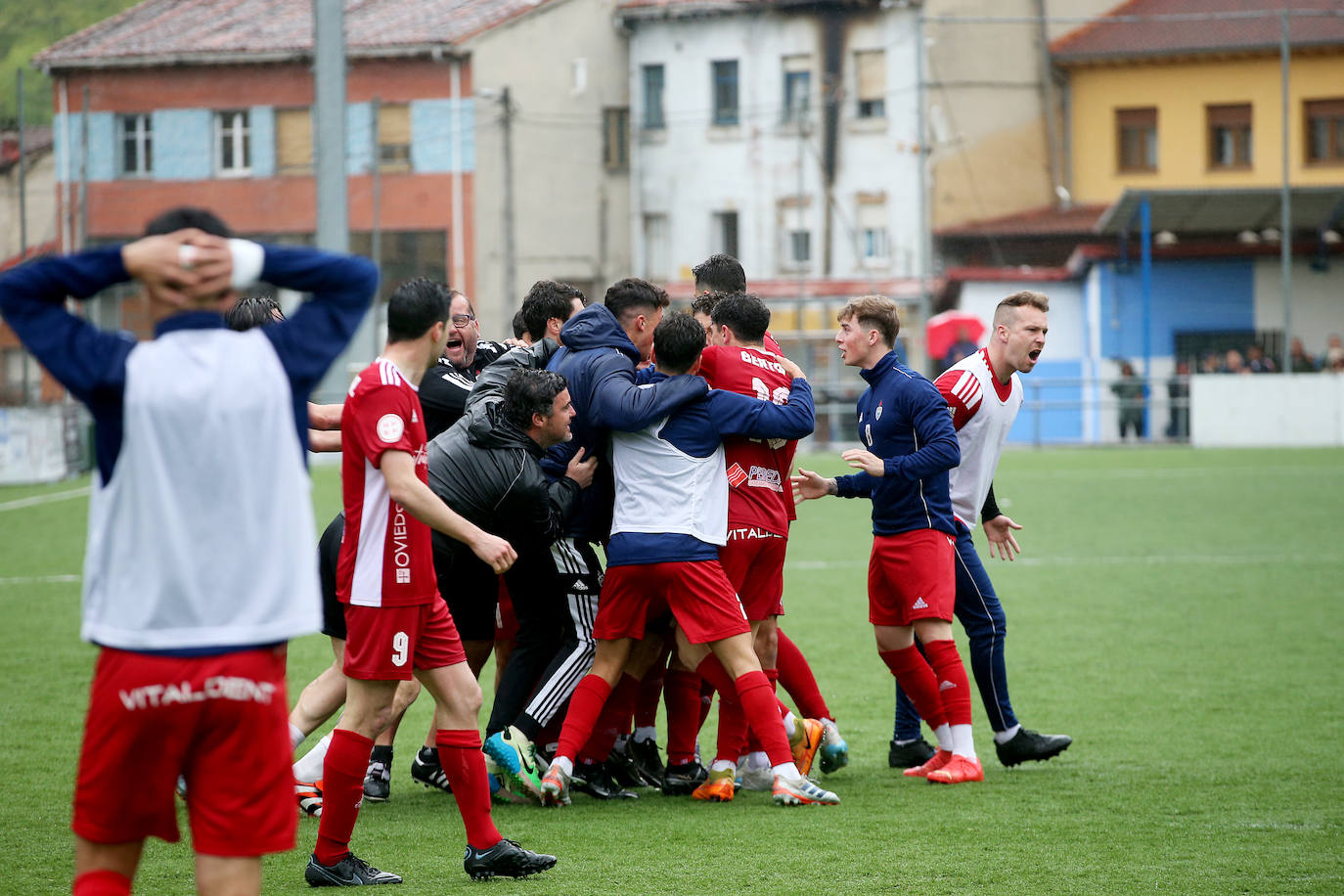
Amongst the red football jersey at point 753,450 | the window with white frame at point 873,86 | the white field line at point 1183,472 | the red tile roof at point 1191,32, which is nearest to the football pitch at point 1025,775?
the red football jersey at point 753,450

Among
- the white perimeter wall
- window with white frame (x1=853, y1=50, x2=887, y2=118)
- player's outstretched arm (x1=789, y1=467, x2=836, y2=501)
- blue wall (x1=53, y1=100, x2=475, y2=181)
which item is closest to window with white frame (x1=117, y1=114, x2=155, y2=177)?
blue wall (x1=53, y1=100, x2=475, y2=181)

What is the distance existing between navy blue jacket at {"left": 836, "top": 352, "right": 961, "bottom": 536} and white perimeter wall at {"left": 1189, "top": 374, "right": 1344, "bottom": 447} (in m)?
25.0

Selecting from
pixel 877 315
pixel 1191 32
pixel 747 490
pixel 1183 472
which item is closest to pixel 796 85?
pixel 1191 32

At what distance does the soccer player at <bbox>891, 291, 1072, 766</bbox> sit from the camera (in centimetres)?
666

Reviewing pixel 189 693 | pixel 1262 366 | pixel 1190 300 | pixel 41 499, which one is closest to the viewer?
pixel 189 693

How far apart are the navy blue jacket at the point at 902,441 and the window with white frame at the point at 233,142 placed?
3907 centimetres

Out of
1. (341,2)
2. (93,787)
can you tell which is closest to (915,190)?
(341,2)

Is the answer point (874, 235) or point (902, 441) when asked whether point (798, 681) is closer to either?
point (902, 441)

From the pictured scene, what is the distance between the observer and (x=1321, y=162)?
4259cm

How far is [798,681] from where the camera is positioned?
6711 mm

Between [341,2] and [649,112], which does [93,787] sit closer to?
[341,2]

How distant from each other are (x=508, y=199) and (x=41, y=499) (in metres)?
23.4

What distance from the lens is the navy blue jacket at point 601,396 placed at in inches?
227

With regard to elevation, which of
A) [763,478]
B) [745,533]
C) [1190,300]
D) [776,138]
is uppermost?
[776,138]
